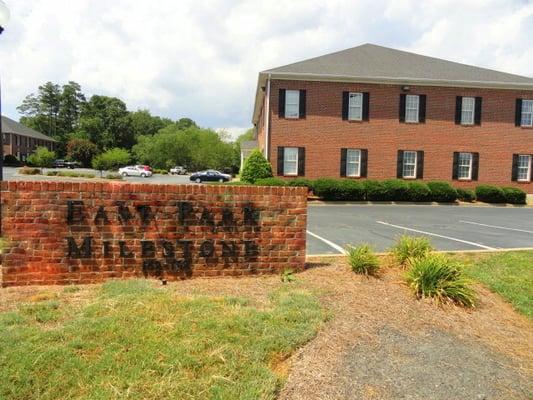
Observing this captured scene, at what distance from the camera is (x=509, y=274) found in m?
6.57

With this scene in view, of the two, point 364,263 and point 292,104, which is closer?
point 364,263

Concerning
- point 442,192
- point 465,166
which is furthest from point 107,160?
point 465,166

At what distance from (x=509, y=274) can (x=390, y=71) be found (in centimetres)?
2028

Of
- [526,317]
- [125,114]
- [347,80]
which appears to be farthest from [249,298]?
[125,114]

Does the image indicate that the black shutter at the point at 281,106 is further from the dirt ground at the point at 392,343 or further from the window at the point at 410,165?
the dirt ground at the point at 392,343

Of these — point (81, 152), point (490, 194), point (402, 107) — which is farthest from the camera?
point (81, 152)

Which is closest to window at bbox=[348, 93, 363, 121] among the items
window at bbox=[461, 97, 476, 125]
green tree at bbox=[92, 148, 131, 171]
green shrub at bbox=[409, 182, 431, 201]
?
green shrub at bbox=[409, 182, 431, 201]

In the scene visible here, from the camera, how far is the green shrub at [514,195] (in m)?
23.3

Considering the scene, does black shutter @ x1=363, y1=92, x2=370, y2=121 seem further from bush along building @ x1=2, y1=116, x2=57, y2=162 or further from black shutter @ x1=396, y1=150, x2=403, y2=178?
bush along building @ x1=2, y1=116, x2=57, y2=162

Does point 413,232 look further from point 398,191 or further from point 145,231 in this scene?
point 398,191

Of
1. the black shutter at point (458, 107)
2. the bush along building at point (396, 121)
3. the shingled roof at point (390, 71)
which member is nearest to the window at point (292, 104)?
the bush along building at point (396, 121)

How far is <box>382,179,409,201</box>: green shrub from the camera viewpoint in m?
22.0

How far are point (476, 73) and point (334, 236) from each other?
21249 millimetres

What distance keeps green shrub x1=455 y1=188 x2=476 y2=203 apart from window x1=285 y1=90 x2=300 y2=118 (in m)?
10.2
